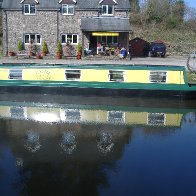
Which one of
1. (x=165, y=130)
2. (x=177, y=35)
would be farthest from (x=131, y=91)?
(x=177, y=35)

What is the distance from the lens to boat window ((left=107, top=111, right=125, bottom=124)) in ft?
49.1

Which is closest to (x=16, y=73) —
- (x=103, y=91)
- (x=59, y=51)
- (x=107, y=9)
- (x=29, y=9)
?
(x=103, y=91)

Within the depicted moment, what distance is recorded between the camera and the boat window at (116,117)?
15.0m

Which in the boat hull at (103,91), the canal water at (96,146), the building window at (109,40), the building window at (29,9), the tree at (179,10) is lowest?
the canal water at (96,146)

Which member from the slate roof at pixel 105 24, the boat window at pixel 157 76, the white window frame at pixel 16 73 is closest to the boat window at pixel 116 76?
the boat window at pixel 157 76

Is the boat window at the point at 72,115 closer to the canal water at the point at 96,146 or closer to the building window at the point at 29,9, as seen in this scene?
the canal water at the point at 96,146

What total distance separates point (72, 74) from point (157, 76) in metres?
4.02

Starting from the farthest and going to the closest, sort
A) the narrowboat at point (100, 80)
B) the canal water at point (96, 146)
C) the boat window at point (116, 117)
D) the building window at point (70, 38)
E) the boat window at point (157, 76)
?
the building window at point (70, 38), the boat window at point (157, 76), the narrowboat at point (100, 80), the boat window at point (116, 117), the canal water at point (96, 146)

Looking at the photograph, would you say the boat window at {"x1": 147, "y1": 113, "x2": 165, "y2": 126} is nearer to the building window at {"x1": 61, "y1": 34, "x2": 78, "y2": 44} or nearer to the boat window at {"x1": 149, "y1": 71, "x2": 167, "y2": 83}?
the boat window at {"x1": 149, "y1": 71, "x2": 167, "y2": 83}

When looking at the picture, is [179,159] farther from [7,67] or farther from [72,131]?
[7,67]

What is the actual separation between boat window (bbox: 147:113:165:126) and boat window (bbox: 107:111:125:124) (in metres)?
1.07

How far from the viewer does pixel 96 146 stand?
38.9 feet

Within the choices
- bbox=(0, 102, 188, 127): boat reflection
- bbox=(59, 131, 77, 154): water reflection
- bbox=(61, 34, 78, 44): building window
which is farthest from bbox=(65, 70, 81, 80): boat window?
bbox=(61, 34, 78, 44): building window

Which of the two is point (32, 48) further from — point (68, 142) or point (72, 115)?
point (68, 142)
